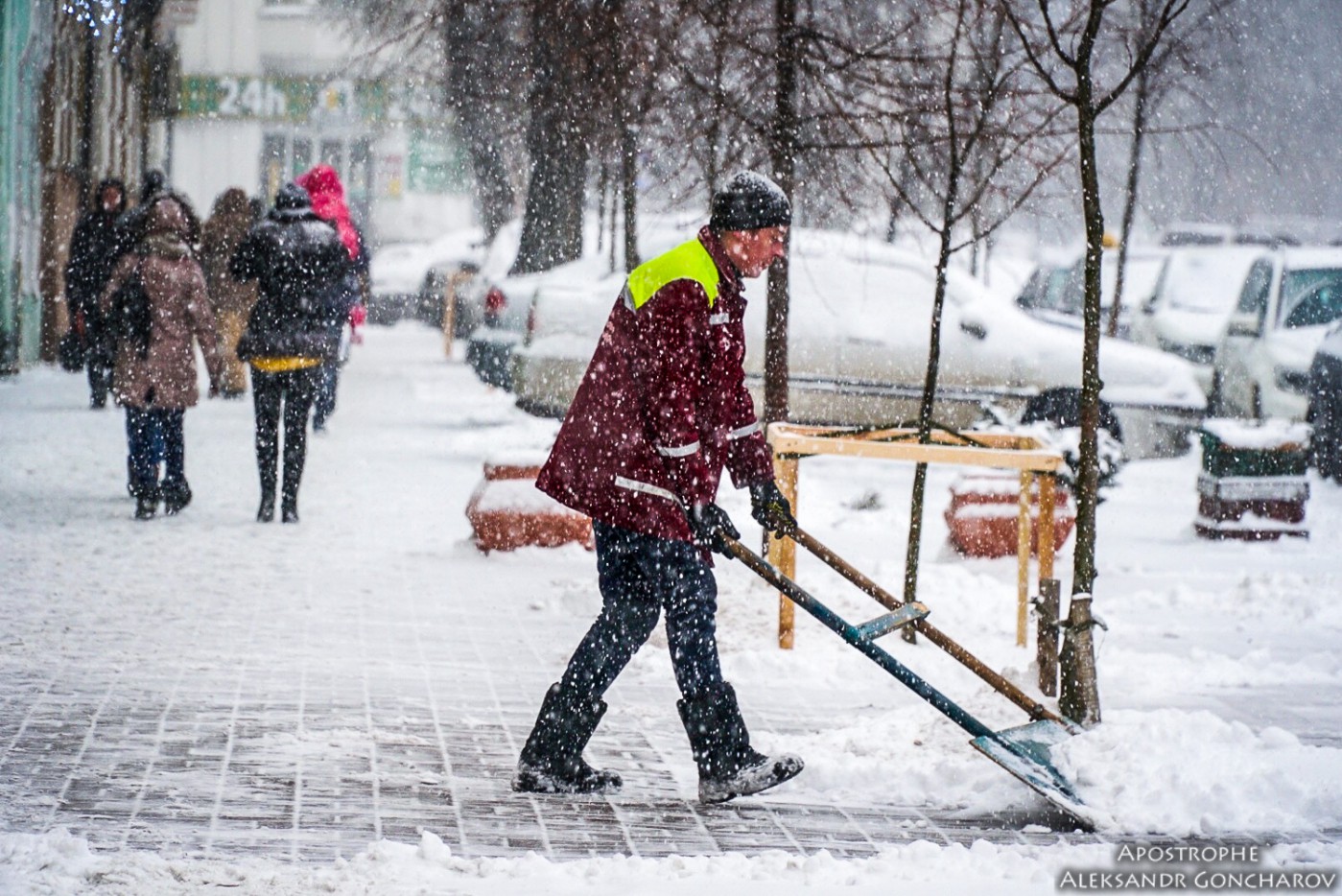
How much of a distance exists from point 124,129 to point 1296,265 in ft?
57.9

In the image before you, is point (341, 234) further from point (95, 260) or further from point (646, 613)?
point (646, 613)

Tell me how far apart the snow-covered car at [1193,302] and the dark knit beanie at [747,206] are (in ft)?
45.6

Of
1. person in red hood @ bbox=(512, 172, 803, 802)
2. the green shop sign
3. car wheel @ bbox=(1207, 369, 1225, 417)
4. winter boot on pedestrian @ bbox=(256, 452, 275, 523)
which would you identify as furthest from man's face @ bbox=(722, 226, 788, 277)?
the green shop sign

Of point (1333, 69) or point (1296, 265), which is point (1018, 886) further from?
point (1333, 69)

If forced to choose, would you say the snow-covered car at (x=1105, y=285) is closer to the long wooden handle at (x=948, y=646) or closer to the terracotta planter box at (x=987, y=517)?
the terracotta planter box at (x=987, y=517)

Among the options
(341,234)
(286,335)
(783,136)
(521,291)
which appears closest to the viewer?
(783,136)

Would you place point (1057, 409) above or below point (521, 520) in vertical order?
above

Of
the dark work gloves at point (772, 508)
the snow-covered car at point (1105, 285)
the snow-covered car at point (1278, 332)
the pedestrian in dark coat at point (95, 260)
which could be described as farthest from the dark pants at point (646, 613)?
the snow-covered car at point (1105, 285)

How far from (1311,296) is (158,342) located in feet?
35.2

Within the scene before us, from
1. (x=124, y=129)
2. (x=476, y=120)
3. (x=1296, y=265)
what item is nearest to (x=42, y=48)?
(x=476, y=120)

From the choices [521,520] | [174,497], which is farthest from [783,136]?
[174,497]

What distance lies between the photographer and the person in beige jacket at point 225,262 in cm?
1650

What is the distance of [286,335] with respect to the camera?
976cm

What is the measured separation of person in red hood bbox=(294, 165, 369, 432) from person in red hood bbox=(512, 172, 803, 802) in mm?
7881
